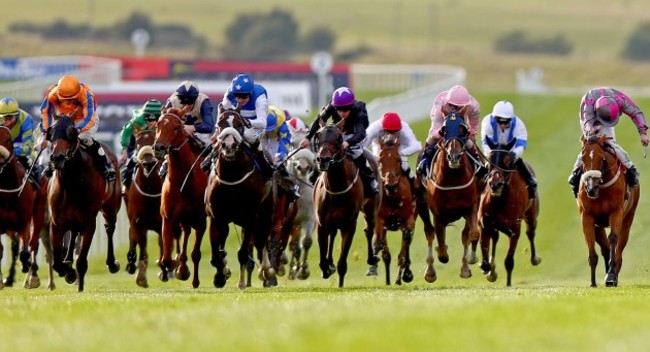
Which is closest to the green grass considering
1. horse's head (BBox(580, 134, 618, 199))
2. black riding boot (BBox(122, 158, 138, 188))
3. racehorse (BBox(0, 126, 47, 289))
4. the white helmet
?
horse's head (BBox(580, 134, 618, 199))

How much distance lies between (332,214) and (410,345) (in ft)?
28.8

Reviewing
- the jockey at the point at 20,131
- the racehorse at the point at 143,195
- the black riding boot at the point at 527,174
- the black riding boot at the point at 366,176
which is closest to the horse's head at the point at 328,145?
the black riding boot at the point at 366,176

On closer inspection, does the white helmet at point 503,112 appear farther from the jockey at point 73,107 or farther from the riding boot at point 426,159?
the jockey at point 73,107

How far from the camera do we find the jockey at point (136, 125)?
2041 centimetres

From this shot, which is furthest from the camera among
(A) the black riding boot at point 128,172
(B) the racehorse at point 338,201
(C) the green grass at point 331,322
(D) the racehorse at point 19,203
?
(A) the black riding boot at point 128,172

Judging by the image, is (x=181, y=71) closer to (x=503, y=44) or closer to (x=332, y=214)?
(x=332, y=214)

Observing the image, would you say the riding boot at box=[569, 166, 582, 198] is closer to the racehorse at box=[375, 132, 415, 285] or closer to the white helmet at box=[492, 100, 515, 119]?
the white helmet at box=[492, 100, 515, 119]

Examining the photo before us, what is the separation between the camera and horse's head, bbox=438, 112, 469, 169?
19203 mm

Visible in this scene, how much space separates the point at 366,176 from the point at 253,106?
1.78 meters

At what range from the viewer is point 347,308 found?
1261cm

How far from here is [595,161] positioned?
18.3 m

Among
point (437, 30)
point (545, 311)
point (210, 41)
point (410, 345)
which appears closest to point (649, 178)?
point (545, 311)

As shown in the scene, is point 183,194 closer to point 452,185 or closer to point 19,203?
point 19,203

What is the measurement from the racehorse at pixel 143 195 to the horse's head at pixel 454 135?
3.36 metres
